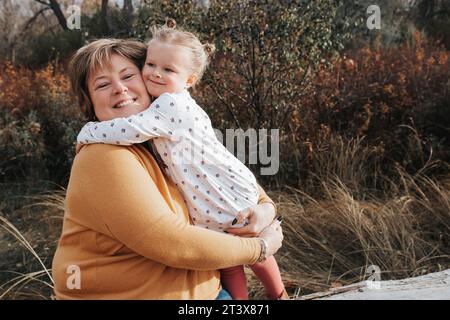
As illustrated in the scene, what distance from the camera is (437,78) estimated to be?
5.71 m

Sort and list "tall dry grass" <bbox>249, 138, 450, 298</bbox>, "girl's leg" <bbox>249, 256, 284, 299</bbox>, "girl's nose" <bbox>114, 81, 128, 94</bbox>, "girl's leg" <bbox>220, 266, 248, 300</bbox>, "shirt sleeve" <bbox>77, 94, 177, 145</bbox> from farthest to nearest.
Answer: "tall dry grass" <bbox>249, 138, 450, 298</bbox> < "girl's leg" <bbox>249, 256, 284, 299</bbox> < "girl's leg" <bbox>220, 266, 248, 300</bbox> < "girl's nose" <bbox>114, 81, 128, 94</bbox> < "shirt sleeve" <bbox>77, 94, 177, 145</bbox>

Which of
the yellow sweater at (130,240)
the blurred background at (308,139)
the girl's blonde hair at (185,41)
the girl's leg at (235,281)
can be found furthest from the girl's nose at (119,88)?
the blurred background at (308,139)

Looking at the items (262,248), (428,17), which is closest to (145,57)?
(262,248)

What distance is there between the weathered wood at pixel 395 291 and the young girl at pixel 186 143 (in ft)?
0.91

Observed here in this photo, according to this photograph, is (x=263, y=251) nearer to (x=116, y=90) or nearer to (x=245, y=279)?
(x=245, y=279)

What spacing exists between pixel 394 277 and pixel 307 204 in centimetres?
107

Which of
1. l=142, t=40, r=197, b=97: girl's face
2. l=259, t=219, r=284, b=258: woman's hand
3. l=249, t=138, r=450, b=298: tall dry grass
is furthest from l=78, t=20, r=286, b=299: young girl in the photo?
l=249, t=138, r=450, b=298: tall dry grass

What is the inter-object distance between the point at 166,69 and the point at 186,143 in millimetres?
351

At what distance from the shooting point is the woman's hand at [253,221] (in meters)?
2.05

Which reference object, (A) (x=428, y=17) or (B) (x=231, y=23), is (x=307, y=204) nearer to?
(B) (x=231, y=23)

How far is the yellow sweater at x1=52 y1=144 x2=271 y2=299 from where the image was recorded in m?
1.67

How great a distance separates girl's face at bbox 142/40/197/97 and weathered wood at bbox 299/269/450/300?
3.26ft

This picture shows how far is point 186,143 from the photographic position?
195cm

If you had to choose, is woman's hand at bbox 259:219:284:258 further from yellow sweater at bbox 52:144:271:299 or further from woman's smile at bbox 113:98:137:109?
woman's smile at bbox 113:98:137:109
